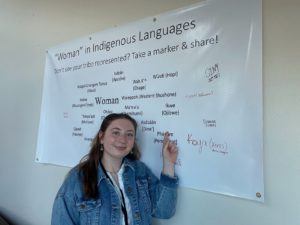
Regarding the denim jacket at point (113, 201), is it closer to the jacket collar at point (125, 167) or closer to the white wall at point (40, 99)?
the jacket collar at point (125, 167)

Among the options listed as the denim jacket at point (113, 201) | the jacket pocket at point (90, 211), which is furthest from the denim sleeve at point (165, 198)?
the jacket pocket at point (90, 211)

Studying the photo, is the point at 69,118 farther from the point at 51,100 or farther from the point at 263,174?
the point at 263,174

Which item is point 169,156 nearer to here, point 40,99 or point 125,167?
point 125,167

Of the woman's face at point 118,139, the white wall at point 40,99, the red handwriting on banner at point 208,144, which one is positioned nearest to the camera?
the white wall at point 40,99

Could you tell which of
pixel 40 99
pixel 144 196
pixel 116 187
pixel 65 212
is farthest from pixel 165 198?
pixel 40 99

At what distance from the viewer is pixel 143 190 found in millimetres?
1251

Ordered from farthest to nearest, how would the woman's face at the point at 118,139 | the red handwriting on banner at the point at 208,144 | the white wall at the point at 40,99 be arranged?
1. the woman's face at the point at 118,139
2. the red handwriting on banner at the point at 208,144
3. the white wall at the point at 40,99

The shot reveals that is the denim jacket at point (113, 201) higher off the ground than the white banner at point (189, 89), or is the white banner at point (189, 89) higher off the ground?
→ the white banner at point (189, 89)

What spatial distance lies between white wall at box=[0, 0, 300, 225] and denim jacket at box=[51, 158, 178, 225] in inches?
4.0

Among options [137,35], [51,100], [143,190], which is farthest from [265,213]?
[51,100]

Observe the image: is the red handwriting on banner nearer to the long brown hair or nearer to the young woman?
the young woman

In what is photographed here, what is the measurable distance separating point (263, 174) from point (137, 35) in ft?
2.86

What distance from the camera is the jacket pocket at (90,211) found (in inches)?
45.6

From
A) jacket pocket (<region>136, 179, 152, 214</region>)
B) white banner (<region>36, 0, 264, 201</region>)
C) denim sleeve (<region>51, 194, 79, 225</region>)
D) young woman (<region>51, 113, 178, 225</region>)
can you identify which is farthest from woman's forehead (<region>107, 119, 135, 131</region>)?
denim sleeve (<region>51, 194, 79, 225</region>)
